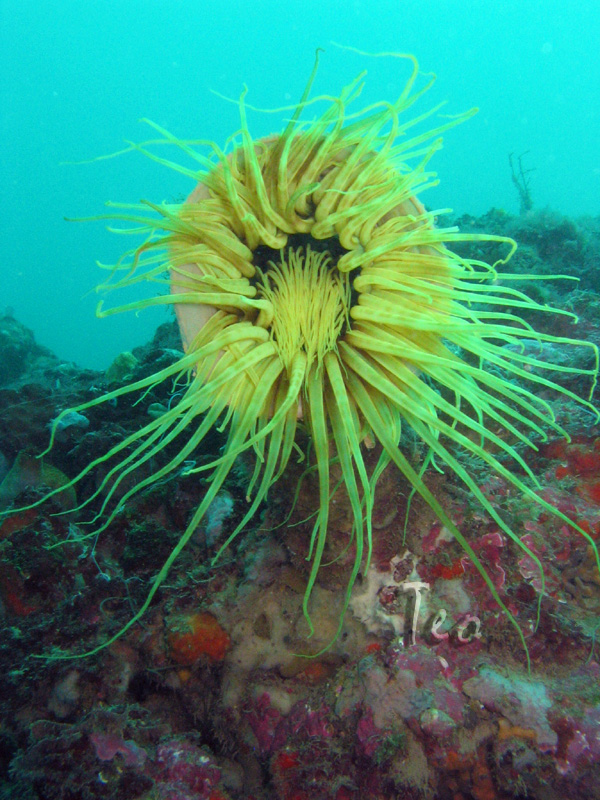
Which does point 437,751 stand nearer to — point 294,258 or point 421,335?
point 421,335

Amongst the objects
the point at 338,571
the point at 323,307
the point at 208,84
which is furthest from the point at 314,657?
the point at 208,84

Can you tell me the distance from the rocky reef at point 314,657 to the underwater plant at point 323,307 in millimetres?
592

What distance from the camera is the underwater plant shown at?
2082 millimetres

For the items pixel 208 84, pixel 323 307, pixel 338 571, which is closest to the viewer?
pixel 323 307

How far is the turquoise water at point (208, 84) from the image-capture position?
119862mm

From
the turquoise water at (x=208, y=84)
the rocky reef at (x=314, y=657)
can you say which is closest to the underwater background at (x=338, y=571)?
the rocky reef at (x=314, y=657)

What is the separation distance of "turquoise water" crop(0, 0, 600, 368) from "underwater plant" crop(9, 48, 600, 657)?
398 ft

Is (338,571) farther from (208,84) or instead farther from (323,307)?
(208,84)

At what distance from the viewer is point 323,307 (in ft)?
8.08

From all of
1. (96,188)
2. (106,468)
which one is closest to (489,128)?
(96,188)

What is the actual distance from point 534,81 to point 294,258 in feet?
550

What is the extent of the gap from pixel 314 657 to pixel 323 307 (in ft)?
6.39

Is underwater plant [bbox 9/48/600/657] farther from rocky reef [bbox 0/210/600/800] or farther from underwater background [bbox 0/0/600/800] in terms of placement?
rocky reef [bbox 0/210/600/800]

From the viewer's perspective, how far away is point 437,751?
2.23 metres
